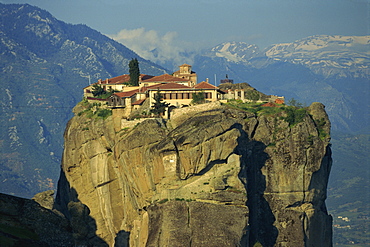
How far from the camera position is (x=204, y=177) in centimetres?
10381

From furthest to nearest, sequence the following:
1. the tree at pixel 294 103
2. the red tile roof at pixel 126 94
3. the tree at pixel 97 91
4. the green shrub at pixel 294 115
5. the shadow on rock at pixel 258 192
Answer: the tree at pixel 97 91 < the tree at pixel 294 103 < the red tile roof at pixel 126 94 < the green shrub at pixel 294 115 < the shadow on rock at pixel 258 192

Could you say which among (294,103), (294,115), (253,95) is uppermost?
(253,95)

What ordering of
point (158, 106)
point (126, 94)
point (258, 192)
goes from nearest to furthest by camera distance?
point (258, 192), point (158, 106), point (126, 94)

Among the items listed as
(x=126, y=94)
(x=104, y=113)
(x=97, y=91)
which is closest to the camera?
(x=104, y=113)

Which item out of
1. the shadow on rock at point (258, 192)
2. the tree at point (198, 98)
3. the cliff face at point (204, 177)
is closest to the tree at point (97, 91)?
the cliff face at point (204, 177)

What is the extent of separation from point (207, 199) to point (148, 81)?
114 feet

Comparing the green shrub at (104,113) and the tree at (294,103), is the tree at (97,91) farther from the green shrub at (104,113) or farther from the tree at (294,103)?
the tree at (294,103)

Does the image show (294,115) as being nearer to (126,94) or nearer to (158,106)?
(158,106)

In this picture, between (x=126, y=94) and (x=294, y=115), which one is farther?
(x=126, y=94)

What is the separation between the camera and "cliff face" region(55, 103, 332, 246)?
329 ft

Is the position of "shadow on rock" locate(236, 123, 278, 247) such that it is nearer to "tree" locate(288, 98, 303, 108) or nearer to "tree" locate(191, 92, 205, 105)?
"tree" locate(191, 92, 205, 105)

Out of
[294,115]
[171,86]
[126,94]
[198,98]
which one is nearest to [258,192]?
[294,115]

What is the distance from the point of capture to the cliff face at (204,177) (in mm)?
100312

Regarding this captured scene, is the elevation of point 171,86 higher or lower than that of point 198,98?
higher
